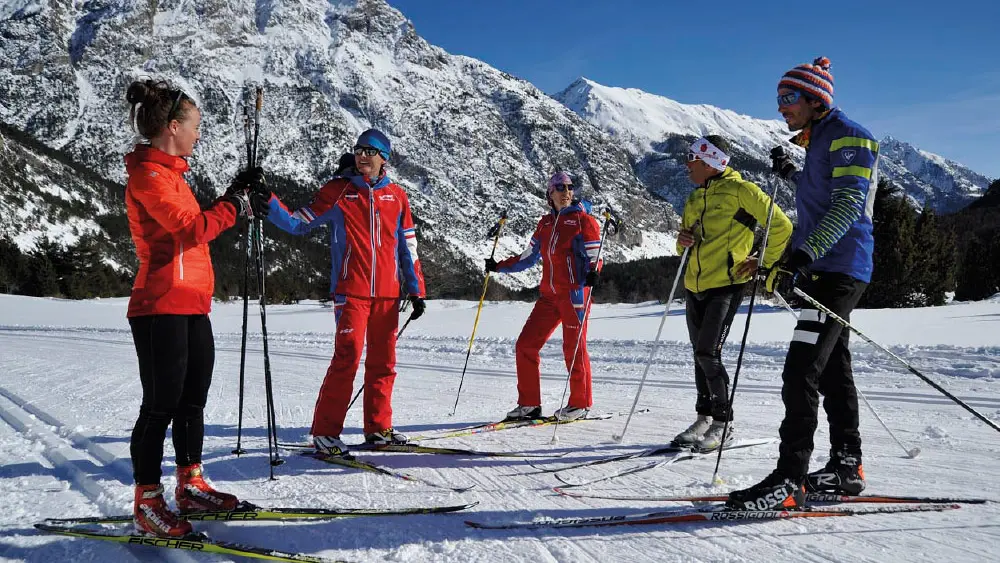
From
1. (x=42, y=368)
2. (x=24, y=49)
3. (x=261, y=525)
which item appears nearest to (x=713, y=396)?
(x=261, y=525)

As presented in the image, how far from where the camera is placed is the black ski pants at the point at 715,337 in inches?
163

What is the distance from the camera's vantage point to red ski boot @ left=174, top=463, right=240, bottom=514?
2.91 m

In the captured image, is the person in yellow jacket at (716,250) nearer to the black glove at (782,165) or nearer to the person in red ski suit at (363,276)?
the black glove at (782,165)

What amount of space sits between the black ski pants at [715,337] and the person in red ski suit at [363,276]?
2165 mm

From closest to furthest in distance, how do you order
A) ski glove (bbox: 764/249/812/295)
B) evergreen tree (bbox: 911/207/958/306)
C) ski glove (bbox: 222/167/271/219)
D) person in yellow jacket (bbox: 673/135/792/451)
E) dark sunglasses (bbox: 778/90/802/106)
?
ski glove (bbox: 764/249/812/295) < ski glove (bbox: 222/167/271/219) < dark sunglasses (bbox: 778/90/802/106) < person in yellow jacket (bbox: 673/135/792/451) < evergreen tree (bbox: 911/207/958/306)

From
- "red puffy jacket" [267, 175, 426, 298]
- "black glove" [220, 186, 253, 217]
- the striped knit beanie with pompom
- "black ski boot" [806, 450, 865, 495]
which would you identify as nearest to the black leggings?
"black glove" [220, 186, 253, 217]

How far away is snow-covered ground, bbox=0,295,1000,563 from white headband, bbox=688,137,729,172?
6.77 ft

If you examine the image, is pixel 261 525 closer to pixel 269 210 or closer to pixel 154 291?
pixel 154 291

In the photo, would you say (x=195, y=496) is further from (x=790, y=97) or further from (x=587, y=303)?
(x=790, y=97)

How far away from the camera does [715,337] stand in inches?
163

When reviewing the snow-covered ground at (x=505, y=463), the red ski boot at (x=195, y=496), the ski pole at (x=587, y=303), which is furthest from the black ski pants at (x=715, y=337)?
the red ski boot at (x=195, y=496)

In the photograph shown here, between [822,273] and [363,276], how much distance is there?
116 inches

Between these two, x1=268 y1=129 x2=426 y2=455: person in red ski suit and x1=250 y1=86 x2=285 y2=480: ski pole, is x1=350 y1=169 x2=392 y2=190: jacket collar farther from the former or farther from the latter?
x1=250 y1=86 x2=285 y2=480: ski pole

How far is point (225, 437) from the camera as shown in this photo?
16.0 feet
